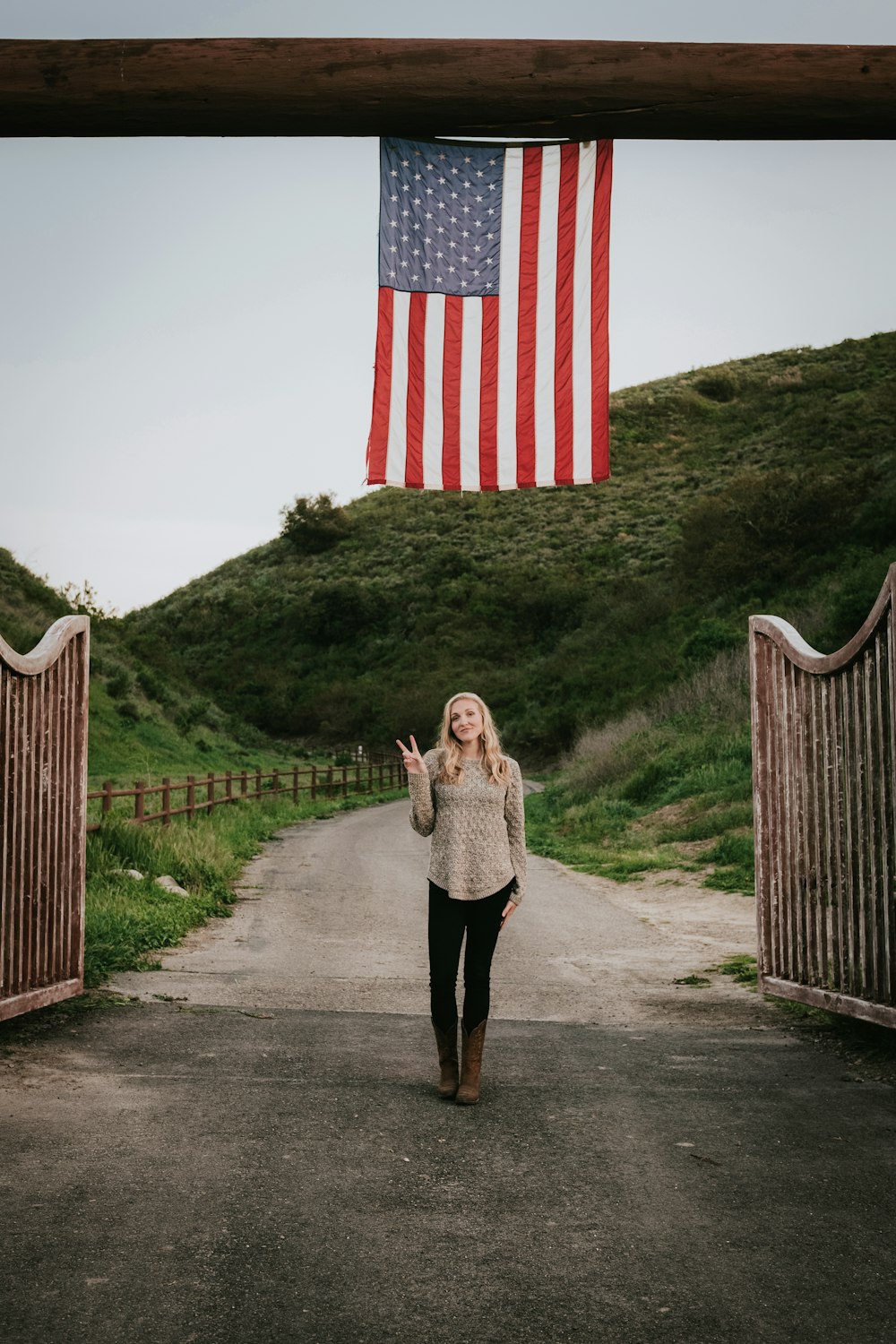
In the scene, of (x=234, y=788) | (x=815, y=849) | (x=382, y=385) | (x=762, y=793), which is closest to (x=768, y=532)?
(x=234, y=788)

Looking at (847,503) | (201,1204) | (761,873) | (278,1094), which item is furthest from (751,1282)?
(847,503)

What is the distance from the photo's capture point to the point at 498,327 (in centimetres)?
681

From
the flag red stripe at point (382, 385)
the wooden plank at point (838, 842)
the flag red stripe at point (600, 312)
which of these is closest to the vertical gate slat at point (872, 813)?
the wooden plank at point (838, 842)

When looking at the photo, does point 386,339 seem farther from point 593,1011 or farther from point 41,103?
point 593,1011

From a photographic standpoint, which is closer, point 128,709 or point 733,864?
point 733,864

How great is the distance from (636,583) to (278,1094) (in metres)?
54.5

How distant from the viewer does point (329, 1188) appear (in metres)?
4.28

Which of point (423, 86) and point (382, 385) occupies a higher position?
point (423, 86)

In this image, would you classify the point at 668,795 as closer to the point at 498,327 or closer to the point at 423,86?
the point at 498,327

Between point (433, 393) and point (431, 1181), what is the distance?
4322 millimetres

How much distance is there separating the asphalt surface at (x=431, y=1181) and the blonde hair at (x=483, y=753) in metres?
1.56

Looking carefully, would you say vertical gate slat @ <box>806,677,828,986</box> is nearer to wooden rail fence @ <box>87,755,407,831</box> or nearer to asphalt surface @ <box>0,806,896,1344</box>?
asphalt surface @ <box>0,806,896,1344</box>

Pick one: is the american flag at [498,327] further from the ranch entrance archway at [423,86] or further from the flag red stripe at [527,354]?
the ranch entrance archway at [423,86]

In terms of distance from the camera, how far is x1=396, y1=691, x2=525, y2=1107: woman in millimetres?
5582
